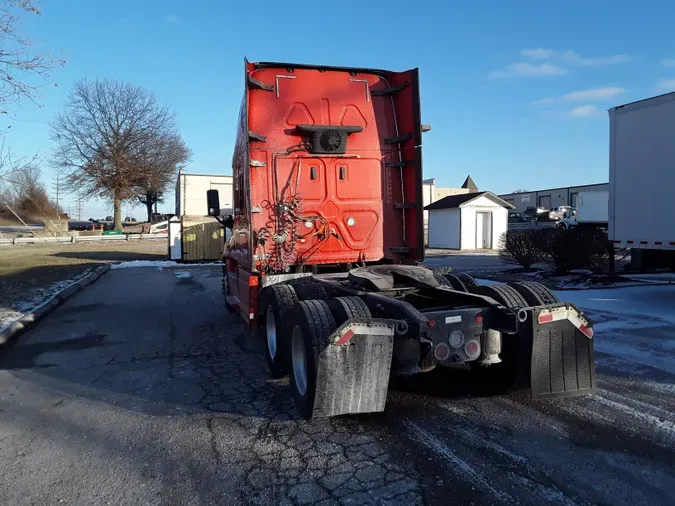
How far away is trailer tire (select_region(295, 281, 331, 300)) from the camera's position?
5520 millimetres

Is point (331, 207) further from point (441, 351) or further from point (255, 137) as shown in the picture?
point (441, 351)

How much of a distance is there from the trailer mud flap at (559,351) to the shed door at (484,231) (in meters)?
26.4

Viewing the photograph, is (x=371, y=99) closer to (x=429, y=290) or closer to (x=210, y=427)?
(x=429, y=290)

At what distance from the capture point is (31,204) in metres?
73.6

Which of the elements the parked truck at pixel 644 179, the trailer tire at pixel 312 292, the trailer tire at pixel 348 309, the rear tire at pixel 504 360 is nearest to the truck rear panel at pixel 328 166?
the trailer tire at pixel 312 292

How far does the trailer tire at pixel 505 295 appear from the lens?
4.69 m

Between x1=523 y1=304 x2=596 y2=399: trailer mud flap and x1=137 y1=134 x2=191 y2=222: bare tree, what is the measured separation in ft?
165

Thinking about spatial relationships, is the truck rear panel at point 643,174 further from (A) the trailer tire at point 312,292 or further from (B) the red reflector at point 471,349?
(A) the trailer tire at point 312,292

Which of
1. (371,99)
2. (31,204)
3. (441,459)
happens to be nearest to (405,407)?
(441,459)

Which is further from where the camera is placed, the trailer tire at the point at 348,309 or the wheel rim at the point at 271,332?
the wheel rim at the point at 271,332

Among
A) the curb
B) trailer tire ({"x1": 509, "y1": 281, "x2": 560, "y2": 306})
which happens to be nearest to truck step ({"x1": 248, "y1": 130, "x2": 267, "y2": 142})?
trailer tire ({"x1": 509, "y1": 281, "x2": 560, "y2": 306})

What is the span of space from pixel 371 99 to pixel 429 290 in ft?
9.78

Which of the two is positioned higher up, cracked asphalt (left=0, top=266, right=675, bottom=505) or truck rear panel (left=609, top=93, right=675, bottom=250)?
truck rear panel (left=609, top=93, right=675, bottom=250)

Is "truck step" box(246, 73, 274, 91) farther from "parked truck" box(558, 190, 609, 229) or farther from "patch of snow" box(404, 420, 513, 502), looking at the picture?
"parked truck" box(558, 190, 609, 229)
